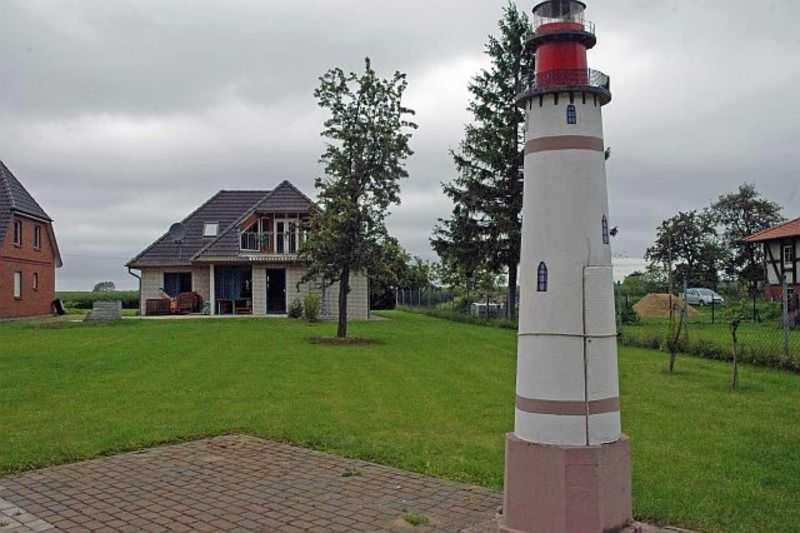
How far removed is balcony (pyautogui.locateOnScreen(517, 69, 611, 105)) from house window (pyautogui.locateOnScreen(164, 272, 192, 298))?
33963mm

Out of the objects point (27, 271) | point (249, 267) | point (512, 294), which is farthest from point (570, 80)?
point (27, 271)

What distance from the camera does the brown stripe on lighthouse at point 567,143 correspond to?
5.11m

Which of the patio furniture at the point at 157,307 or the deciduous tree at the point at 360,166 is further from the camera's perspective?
the patio furniture at the point at 157,307

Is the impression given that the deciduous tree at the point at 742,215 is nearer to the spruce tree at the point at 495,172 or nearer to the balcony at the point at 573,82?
the spruce tree at the point at 495,172

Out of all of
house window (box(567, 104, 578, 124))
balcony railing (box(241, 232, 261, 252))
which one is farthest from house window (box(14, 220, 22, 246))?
house window (box(567, 104, 578, 124))

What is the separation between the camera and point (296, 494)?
6.50 metres

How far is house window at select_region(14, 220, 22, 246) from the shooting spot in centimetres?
3506

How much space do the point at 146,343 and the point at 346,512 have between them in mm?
14589

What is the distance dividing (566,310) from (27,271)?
3674 cm

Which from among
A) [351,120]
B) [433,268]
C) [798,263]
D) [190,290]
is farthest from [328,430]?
[433,268]

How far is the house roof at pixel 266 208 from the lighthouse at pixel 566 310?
2829cm

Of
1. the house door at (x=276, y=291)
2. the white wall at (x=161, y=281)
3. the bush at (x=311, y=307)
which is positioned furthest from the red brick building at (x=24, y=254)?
the bush at (x=311, y=307)

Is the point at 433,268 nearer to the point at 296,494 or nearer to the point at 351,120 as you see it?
the point at 351,120

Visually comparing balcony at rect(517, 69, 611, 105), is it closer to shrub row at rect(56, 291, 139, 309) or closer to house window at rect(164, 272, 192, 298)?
house window at rect(164, 272, 192, 298)
